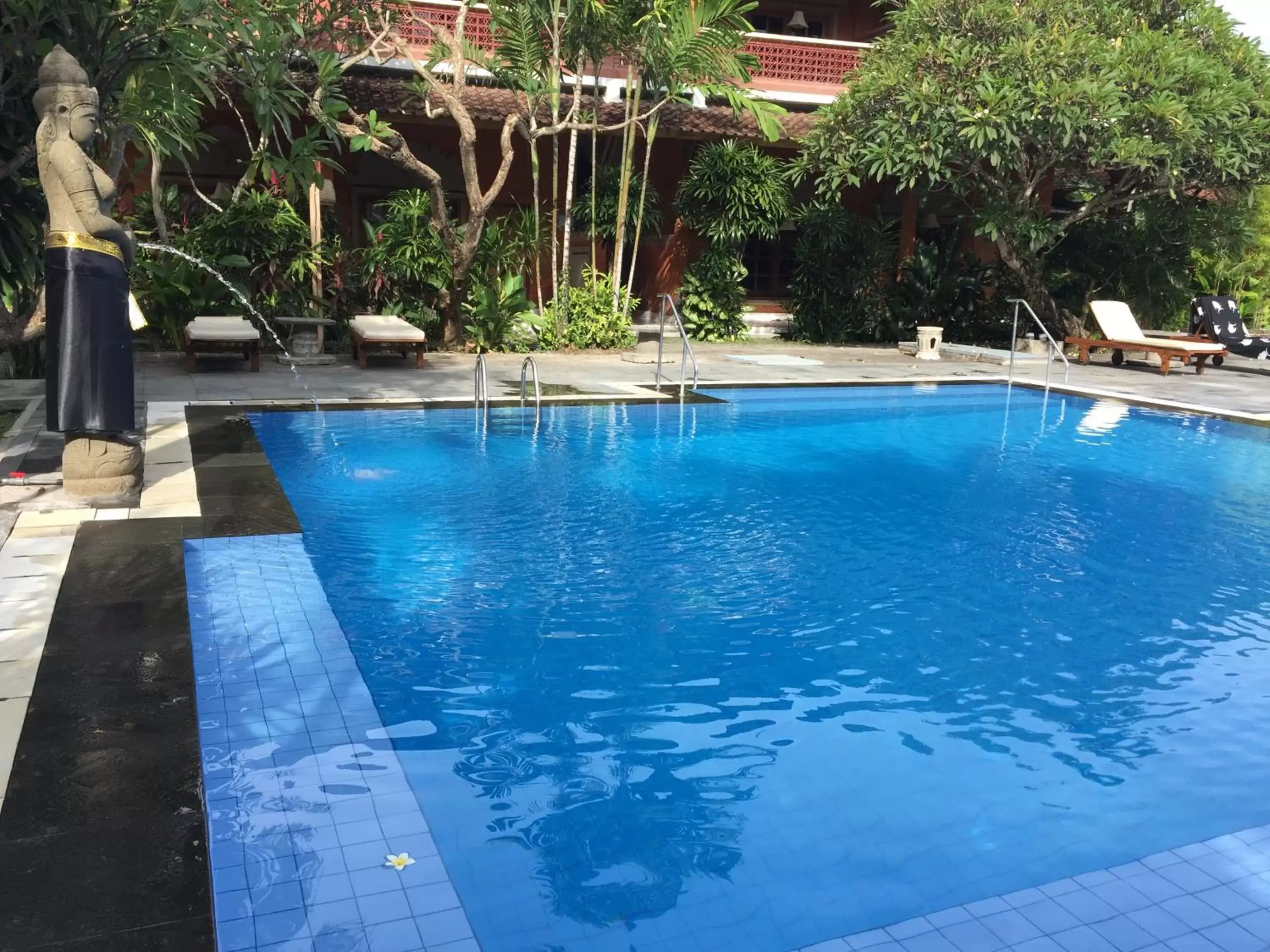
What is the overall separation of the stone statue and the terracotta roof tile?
9.37 metres

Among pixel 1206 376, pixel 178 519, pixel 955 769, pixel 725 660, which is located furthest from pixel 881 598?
pixel 1206 376

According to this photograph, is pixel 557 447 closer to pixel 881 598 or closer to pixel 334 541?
pixel 334 541

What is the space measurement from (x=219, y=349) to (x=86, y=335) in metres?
6.85

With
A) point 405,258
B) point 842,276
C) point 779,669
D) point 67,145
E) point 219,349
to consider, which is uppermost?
point 67,145

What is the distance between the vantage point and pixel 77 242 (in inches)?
229

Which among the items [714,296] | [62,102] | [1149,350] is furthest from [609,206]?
[62,102]

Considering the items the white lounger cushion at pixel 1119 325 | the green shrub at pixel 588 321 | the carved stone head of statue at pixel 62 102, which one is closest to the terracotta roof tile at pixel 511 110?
the green shrub at pixel 588 321

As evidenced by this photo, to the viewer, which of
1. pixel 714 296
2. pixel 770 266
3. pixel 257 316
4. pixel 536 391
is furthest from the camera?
pixel 770 266

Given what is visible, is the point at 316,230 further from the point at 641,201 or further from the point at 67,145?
the point at 67,145

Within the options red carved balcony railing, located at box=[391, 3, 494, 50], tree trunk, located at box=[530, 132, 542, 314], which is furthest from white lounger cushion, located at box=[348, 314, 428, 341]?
red carved balcony railing, located at box=[391, 3, 494, 50]

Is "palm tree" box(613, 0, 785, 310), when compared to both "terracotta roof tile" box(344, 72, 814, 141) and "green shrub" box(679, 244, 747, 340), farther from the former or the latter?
"green shrub" box(679, 244, 747, 340)

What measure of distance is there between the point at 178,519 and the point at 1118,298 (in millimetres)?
17497

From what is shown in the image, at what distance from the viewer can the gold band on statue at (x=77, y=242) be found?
580 centimetres

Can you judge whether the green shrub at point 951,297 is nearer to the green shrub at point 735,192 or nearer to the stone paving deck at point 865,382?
the stone paving deck at point 865,382
